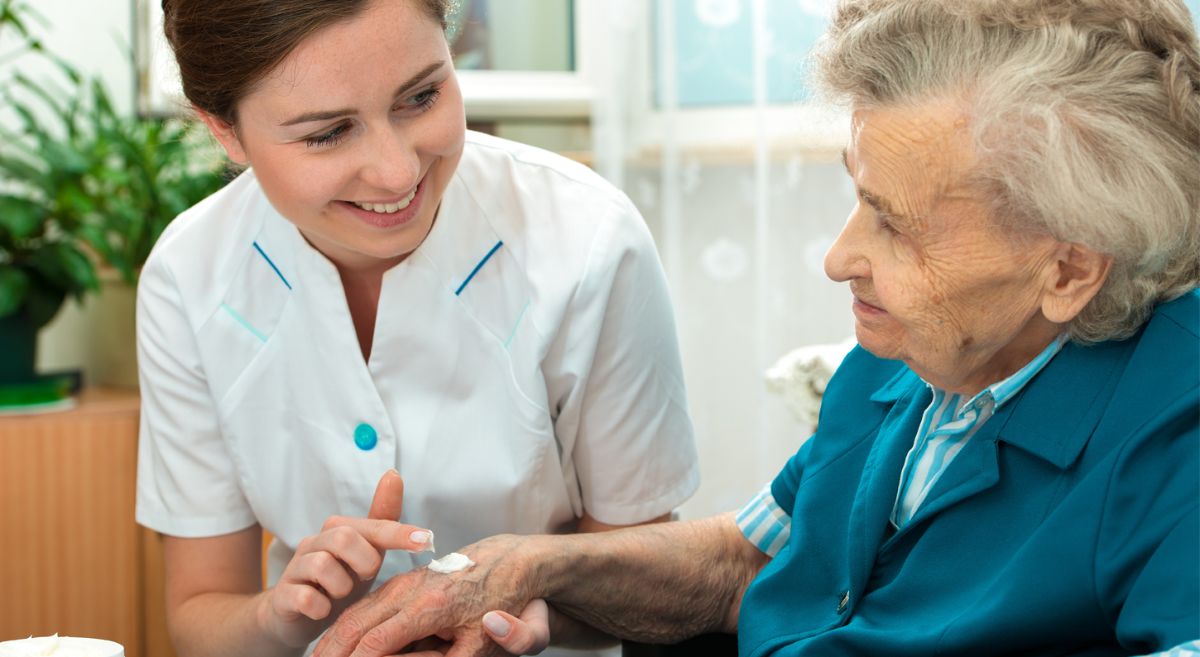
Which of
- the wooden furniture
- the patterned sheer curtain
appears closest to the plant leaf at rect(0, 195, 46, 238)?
the wooden furniture

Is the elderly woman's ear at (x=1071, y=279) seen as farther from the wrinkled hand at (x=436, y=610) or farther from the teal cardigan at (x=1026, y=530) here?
the wrinkled hand at (x=436, y=610)

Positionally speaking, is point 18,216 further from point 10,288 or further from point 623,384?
point 623,384

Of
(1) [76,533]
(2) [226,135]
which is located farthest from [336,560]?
(1) [76,533]

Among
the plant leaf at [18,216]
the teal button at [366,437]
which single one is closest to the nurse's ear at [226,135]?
the teal button at [366,437]

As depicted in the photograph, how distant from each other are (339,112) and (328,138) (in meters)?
0.06

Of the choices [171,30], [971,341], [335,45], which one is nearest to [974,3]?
[971,341]

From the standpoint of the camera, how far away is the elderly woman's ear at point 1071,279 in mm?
1075

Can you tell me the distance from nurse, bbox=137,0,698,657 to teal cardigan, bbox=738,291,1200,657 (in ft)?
1.16

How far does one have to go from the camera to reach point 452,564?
1369 millimetres

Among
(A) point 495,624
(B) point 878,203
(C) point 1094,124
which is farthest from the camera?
(A) point 495,624

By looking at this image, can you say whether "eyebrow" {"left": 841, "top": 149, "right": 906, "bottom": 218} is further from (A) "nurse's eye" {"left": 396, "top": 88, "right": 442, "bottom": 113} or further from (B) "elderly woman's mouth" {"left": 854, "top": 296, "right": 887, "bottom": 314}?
(A) "nurse's eye" {"left": 396, "top": 88, "right": 442, "bottom": 113}

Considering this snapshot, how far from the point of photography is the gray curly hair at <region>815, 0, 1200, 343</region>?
3.36ft

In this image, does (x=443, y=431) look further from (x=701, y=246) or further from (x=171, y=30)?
(x=701, y=246)

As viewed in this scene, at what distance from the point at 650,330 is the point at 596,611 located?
0.36m
